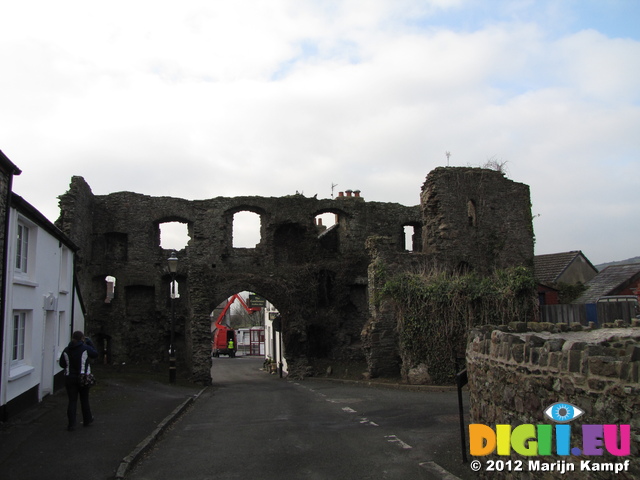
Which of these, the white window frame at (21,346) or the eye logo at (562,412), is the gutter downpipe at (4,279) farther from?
the eye logo at (562,412)

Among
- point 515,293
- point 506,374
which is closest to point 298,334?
point 515,293

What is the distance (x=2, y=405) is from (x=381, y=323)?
46.5ft

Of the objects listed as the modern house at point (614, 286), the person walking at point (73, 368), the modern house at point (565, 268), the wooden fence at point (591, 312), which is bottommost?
the person walking at point (73, 368)

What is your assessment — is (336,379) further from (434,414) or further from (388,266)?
(434,414)

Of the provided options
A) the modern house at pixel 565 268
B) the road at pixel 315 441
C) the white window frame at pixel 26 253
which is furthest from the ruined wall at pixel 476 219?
the white window frame at pixel 26 253

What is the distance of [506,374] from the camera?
6602 millimetres

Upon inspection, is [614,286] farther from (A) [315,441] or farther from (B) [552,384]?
(B) [552,384]

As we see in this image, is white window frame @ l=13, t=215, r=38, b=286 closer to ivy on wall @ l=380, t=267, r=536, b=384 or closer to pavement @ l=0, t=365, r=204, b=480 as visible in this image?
pavement @ l=0, t=365, r=204, b=480

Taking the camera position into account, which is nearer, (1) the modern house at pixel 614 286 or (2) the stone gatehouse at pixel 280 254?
(2) the stone gatehouse at pixel 280 254

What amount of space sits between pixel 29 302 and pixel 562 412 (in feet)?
34.4

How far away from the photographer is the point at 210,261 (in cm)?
2781

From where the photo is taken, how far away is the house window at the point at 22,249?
1146 cm

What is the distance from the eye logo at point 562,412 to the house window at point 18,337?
9903 millimetres

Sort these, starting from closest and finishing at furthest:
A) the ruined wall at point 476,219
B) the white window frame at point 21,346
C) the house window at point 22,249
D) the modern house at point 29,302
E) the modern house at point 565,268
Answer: the modern house at point 29,302, the white window frame at point 21,346, the house window at point 22,249, the ruined wall at point 476,219, the modern house at point 565,268
